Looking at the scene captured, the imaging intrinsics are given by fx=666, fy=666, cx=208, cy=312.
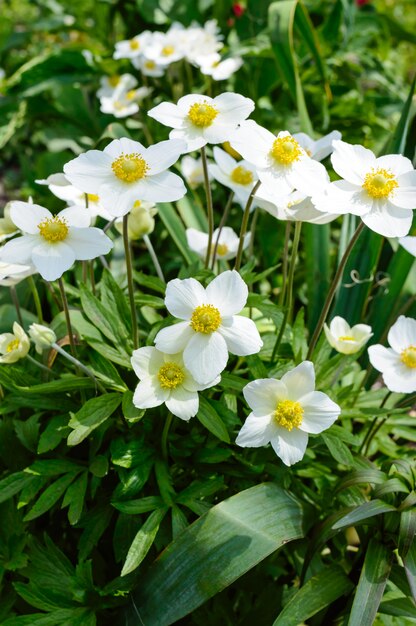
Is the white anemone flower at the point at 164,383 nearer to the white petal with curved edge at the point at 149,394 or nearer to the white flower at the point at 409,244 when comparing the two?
the white petal with curved edge at the point at 149,394

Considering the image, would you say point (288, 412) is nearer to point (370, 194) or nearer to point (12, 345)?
point (370, 194)

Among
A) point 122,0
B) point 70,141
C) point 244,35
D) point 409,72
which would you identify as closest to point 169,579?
point 70,141

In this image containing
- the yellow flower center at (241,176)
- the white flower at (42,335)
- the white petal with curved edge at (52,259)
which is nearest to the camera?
the white petal with curved edge at (52,259)

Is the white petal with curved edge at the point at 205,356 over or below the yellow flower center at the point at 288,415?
over

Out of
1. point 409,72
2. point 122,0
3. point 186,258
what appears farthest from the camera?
point 409,72

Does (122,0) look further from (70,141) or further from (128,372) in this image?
(128,372)

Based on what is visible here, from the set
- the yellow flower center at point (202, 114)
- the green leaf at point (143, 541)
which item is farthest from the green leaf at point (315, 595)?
the yellow flower center at point (202, 114)
